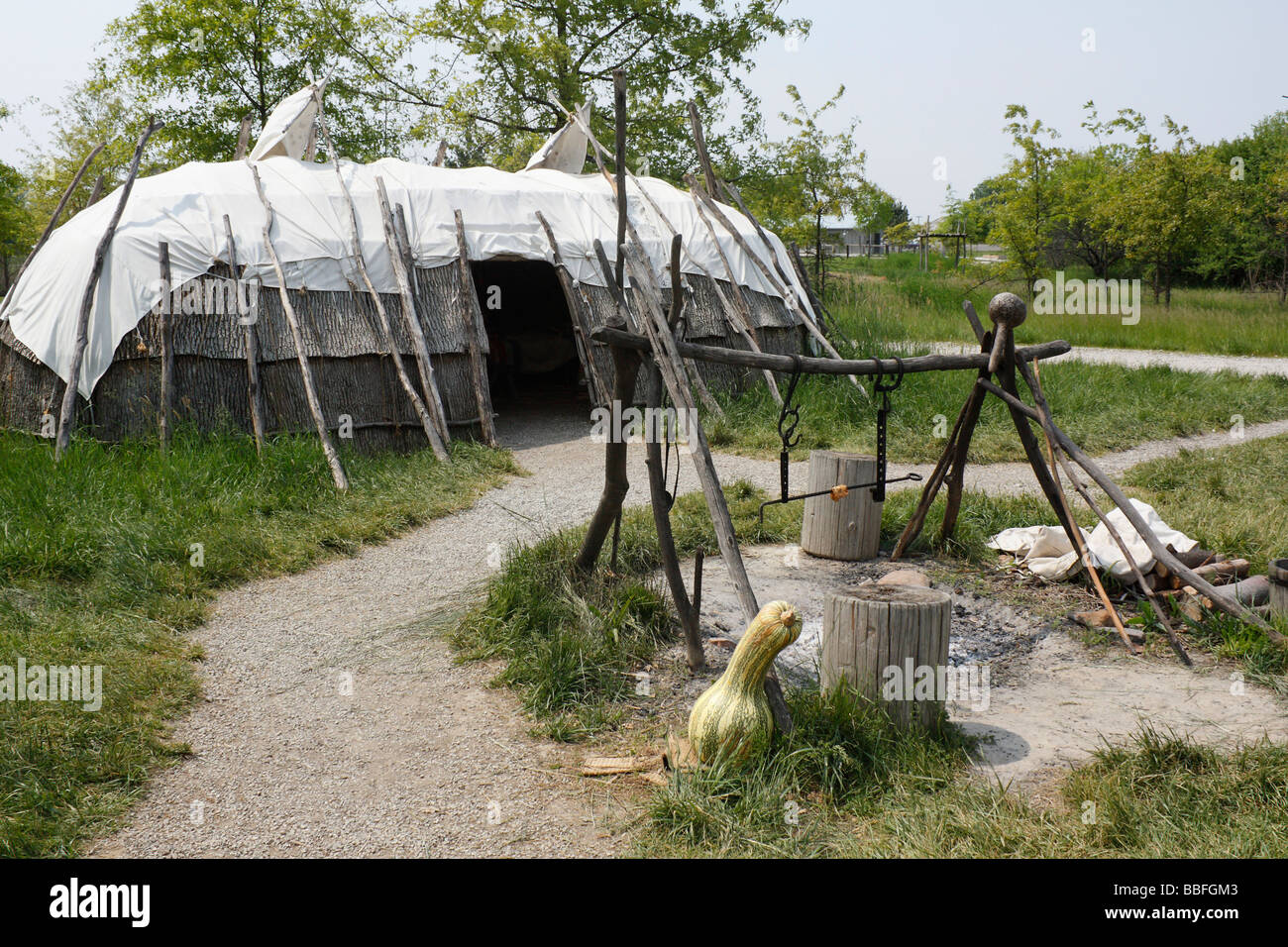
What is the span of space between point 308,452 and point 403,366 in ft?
5.14

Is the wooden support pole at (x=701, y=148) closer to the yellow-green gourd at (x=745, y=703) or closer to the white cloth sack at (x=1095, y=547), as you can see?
Result: the white cloth sack at (x=1095, y=547)

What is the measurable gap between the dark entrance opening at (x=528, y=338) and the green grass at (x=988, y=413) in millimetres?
3410

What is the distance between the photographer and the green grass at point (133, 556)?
3.85 m

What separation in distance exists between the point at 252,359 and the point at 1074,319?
1722cm

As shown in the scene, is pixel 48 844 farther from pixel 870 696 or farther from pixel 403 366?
pixel 403 366

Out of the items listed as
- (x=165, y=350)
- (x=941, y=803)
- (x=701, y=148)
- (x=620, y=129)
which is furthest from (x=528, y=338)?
(x=941, y=803)

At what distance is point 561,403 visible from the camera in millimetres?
13305

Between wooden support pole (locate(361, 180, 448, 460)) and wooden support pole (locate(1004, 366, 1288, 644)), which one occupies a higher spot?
wooden support pole (locate(361, 180, 448, 460))

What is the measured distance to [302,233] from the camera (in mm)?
9781

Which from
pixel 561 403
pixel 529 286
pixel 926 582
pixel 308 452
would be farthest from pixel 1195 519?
pixel 529 286

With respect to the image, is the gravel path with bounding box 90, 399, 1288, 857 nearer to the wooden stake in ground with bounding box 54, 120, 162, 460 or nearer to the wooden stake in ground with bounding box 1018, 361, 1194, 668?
the wooden stake in ground with bounding box 1018, 361, 1194, 668

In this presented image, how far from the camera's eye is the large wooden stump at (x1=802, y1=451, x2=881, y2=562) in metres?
6.61

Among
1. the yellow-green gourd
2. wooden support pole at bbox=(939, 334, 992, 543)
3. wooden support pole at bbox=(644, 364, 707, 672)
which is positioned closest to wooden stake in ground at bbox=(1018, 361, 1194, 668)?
wooden support pole at bbox=(939, 334, 992, 543)

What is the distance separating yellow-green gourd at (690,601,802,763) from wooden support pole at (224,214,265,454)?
6117 mm
